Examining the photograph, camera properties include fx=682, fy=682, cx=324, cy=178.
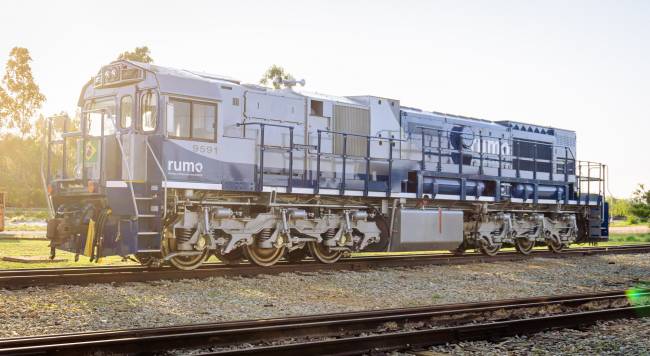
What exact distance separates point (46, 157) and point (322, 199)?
5.66 metres

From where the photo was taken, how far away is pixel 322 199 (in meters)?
14.5

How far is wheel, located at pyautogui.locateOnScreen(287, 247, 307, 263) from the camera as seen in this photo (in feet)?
49.2

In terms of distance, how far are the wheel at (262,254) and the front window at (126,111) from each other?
3.28 meters

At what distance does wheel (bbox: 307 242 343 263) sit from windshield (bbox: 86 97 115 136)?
473cm

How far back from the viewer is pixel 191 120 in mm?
12227

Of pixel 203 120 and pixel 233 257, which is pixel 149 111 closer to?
pixel 203 120

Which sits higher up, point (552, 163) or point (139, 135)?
point (552, 163)

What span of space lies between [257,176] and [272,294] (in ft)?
9.74

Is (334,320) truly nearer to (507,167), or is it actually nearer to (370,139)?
(370,139)

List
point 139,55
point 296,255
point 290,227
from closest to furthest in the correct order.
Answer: point 290,227, point 296,255, point 139,55

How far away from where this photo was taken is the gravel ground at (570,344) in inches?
274

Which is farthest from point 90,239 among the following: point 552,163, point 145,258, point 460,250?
point 552,163

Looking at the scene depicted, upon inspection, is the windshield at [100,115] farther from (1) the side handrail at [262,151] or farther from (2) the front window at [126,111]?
(1) the side handrail at [262,151]

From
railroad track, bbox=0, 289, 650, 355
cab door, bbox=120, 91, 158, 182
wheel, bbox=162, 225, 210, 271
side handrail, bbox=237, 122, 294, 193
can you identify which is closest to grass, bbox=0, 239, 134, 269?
wheel, bbox=162, 225, 210, 271
